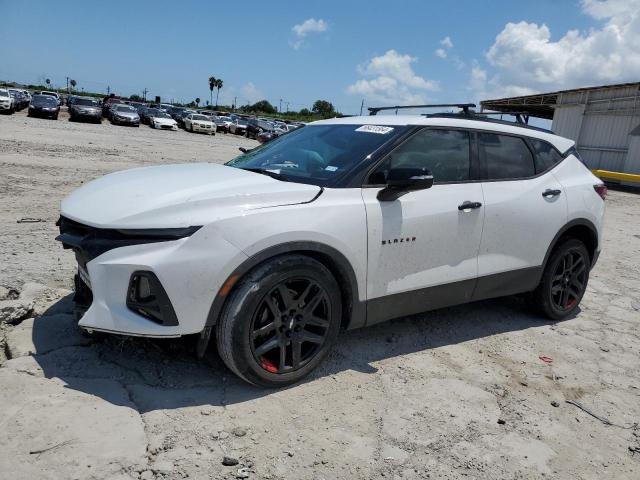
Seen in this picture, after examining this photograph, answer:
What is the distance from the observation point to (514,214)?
403 centimetres

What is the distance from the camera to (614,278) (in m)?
Answer: 6.29

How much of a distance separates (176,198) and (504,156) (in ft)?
8.81

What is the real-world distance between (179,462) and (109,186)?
1.82 metres

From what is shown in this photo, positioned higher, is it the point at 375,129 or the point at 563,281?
the point at 375,129

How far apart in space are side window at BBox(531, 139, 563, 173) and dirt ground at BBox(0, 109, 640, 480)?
1.42m

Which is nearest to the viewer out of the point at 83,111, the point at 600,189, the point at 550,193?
the point at 550,193

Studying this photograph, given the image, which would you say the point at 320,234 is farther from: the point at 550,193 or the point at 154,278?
the point at 550,193

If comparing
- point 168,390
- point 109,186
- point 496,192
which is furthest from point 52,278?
point 496,192

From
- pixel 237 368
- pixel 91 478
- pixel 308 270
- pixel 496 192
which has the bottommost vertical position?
pixel 91 478

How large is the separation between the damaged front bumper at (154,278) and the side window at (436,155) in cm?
133

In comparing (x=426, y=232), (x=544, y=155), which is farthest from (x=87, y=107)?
(x=426, y=232)

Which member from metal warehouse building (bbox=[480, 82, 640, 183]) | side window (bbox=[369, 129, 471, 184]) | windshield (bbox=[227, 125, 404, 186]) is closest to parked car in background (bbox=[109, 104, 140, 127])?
metal warehouse building (bbox=[480, 82, 640, 183])

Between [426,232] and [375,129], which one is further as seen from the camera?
[375,129]

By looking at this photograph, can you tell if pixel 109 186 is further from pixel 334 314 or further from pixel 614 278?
pixel 614 278
